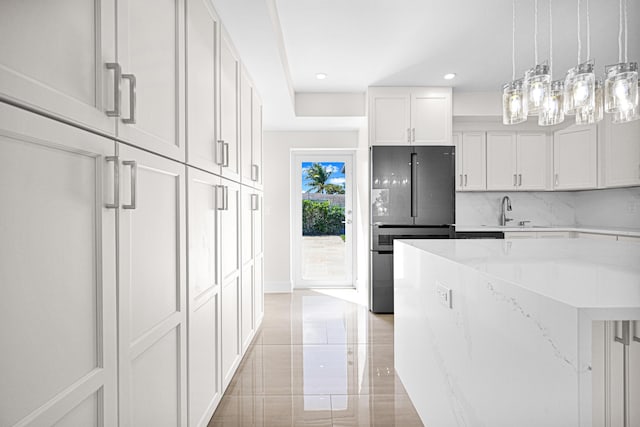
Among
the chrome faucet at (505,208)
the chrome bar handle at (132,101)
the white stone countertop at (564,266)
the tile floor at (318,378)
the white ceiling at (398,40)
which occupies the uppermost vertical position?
the white ceiling at (398,40)

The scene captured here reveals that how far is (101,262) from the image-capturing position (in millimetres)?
1014

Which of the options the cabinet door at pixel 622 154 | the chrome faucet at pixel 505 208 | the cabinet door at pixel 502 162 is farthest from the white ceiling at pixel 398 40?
the chrome faucet at pixel 505 208

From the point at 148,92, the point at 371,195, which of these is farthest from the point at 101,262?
the point at 371,195

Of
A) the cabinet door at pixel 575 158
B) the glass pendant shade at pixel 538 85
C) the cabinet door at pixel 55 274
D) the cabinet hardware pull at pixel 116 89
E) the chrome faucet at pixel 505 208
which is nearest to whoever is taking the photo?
the cabinet door at pixel 55 274

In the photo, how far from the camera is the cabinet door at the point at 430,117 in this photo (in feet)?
14.9

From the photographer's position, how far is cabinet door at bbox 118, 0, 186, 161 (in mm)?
1131

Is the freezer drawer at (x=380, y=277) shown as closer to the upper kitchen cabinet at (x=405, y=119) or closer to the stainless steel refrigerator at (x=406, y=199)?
Answer: the stainless steel refrigerator at (x=406, y=199)

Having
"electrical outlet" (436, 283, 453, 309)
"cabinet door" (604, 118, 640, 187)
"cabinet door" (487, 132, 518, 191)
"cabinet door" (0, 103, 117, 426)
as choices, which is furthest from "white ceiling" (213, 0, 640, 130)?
"electrical outlet" (436, 283, 453, 309)

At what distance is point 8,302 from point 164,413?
3.02ft

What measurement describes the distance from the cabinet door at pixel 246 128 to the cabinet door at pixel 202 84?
Answer: 70cm

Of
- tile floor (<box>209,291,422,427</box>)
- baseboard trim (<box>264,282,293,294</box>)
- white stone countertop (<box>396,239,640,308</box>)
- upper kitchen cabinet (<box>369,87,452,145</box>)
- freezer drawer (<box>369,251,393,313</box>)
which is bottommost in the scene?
tile floor (<box>209,291,422,427</box>)

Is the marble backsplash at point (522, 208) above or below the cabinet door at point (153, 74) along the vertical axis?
below

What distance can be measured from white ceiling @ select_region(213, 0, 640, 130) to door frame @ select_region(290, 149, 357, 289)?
4.14 ft

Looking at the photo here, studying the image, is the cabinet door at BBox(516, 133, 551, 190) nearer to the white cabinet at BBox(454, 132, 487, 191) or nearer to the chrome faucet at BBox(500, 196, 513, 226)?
the chrome faucet at BBox(500, 196, 513, 226)
